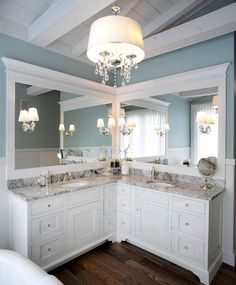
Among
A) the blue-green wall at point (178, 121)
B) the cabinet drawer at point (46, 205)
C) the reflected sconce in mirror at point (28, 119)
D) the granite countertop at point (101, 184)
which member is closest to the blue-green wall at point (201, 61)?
the blue-green wall at point (178, 121)

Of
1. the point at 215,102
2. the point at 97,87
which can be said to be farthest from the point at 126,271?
the point at 97,87

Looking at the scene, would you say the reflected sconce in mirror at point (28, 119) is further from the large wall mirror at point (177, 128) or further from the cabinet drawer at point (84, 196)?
the large wall mirror at point (177, 128)

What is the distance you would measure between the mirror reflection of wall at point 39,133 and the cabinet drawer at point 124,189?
919mm

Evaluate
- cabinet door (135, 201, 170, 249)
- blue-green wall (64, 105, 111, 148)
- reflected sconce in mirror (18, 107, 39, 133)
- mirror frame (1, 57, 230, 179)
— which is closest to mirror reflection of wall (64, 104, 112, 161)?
blue-green wall (64, 105, 111, 148)

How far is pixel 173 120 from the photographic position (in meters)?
2.91

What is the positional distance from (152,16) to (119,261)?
3.05 meters

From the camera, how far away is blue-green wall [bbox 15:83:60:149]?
7.68 feet

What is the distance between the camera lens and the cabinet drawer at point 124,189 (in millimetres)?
2721

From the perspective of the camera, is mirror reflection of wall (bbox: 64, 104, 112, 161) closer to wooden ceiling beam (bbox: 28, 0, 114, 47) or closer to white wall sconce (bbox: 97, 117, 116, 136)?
white wall sconce (bbox: 97, 117, 116, 136)

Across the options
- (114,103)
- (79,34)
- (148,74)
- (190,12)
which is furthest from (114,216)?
(190,12)

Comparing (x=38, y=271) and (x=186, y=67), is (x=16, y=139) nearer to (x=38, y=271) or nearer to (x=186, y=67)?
(x=38, y=271)

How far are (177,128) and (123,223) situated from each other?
1517 millimetres

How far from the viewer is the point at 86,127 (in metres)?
3.14

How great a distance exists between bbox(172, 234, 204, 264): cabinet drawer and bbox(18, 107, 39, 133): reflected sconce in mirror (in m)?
2.08
